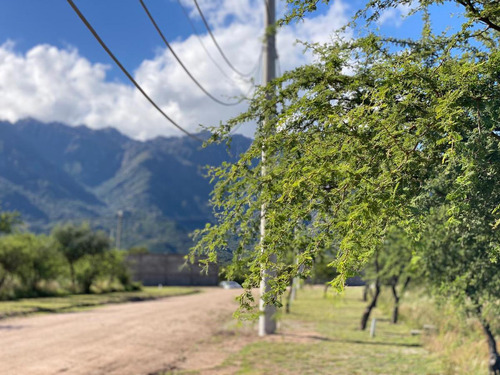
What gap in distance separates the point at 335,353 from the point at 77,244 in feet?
106

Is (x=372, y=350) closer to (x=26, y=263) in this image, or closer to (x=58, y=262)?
(x=26, y=263)

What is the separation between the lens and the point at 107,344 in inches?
622

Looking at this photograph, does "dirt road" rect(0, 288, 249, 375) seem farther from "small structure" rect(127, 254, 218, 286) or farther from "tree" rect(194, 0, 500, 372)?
"small structure" rect(127, 254, 218, 286)

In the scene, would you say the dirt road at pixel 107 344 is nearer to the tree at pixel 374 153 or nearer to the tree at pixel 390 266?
the tree at pixel 390 266

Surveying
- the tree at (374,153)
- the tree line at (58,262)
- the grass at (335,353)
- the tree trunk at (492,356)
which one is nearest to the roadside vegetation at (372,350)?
the grass at (335,353)

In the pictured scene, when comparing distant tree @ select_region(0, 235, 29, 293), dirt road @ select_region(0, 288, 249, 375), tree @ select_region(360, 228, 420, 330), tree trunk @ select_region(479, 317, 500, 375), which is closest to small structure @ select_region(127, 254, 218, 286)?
distant tree @ select_region(0, 235, 29, 293)

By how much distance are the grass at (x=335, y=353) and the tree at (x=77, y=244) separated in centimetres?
2402

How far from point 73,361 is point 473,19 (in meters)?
12.0

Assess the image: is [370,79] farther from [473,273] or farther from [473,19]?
[473,273]

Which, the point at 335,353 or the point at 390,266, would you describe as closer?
the point at 335,353

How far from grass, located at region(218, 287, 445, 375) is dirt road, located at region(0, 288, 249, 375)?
137 cm

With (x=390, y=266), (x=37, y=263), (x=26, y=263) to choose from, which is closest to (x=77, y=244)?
(x=37, y=263)

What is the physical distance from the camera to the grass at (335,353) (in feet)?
44.2

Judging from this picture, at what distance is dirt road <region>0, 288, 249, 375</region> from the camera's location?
1245 cm
